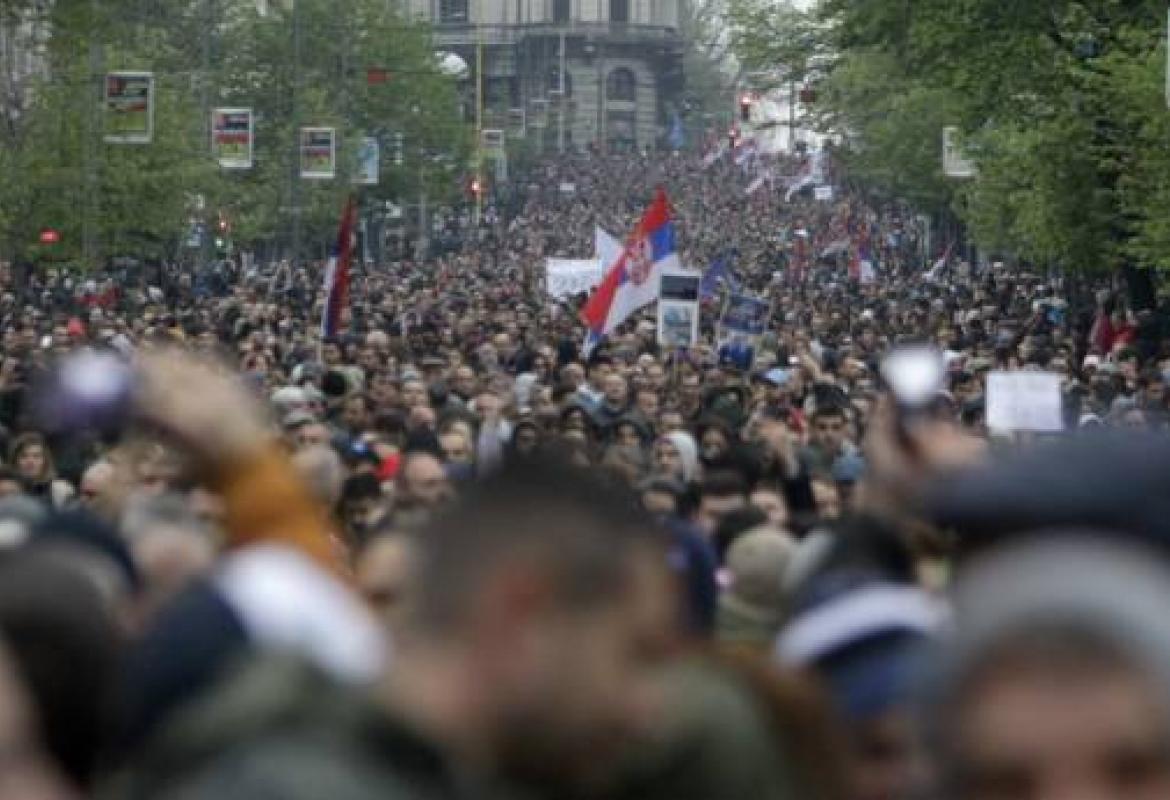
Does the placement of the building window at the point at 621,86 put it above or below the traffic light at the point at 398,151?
above

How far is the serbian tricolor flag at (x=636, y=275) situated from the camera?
1171 inches

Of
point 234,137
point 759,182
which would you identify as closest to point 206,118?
point 234,137

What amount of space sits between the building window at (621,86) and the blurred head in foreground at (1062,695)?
168701mm

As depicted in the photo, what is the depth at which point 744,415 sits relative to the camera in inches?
836

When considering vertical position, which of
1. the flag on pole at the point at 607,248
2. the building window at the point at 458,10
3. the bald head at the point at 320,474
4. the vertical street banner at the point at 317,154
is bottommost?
the bald head at the point at 320,474

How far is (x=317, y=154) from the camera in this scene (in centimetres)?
6325

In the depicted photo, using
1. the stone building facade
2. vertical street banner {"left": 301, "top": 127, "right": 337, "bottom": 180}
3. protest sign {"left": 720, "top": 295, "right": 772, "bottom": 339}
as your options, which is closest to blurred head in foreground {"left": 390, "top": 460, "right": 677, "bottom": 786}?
protest sign {"left": 720, "top": 295, "right": 772, "bottom": 339}

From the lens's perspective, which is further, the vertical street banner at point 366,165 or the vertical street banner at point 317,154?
the vertical street banner at point 366,165

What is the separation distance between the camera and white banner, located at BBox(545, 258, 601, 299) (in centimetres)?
4334

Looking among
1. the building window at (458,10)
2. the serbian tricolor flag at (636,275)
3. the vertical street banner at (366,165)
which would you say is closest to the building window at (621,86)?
the building window at (458,10)

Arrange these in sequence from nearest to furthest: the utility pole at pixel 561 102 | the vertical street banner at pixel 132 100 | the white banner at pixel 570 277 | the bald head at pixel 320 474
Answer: the bald head at pixel 320 474
the white banner at pixel 570 277
the vertical street banner at pixel 132 100
the utility pole at pixel 561 102

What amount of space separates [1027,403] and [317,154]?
171 feet

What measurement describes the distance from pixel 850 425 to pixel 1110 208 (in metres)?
24.6

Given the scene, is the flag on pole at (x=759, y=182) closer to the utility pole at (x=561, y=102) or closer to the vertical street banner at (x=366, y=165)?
the utility pole at (x=561, y=102)
